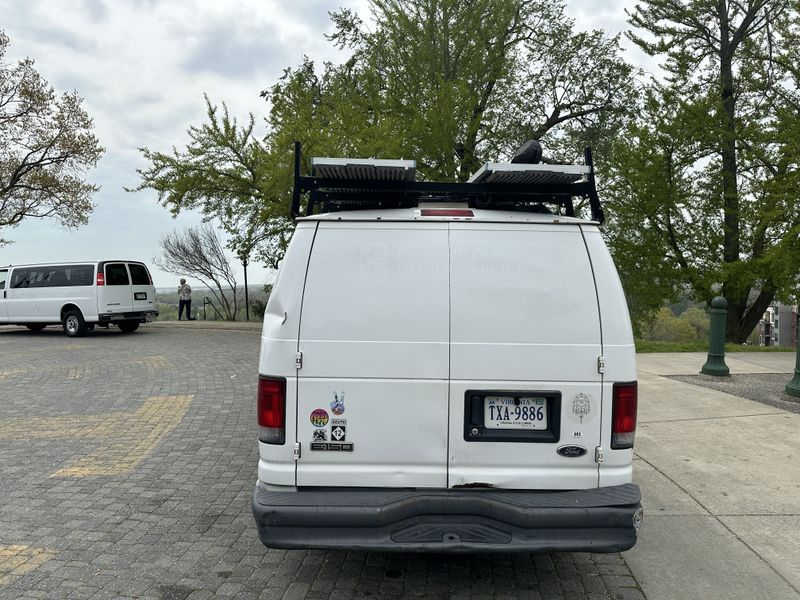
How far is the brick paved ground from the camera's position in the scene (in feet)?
10.8

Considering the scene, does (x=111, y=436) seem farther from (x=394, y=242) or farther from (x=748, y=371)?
(x=748, y=371)

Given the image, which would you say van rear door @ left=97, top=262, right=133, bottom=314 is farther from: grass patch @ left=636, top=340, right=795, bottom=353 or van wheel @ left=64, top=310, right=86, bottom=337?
grass patch @ left=636, top=340, right=795, bottom=353

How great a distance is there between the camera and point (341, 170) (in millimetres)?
3445

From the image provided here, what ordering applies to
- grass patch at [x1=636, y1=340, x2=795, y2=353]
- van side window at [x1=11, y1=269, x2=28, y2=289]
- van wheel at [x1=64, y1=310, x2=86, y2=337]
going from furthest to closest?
van side window at [x1=11, y1=269, x2=28, y2=289] < van wheel at [x1=64, y1=310, x2=86, y2=337] < grass patch at [x1=636, y1=340, x2=795, y2=353]

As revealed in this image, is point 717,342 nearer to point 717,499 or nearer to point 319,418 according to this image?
point 717,499

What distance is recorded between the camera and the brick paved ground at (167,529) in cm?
330

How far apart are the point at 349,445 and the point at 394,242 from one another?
106cm

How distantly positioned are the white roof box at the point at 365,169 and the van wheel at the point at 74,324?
1577 centimetres

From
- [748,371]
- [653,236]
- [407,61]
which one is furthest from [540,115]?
[748,371]

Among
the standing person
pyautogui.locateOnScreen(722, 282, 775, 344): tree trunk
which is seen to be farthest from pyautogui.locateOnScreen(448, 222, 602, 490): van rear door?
the standing person

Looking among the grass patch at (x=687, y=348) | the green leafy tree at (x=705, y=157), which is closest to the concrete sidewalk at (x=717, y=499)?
the grass patch at (x=687, y=348)

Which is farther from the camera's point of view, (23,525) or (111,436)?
(111,436)

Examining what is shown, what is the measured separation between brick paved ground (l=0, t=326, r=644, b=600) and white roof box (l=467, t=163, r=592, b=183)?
231 centimetres

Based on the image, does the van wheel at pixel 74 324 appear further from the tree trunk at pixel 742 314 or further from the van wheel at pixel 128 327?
the tree trunk at pixel 742 314
